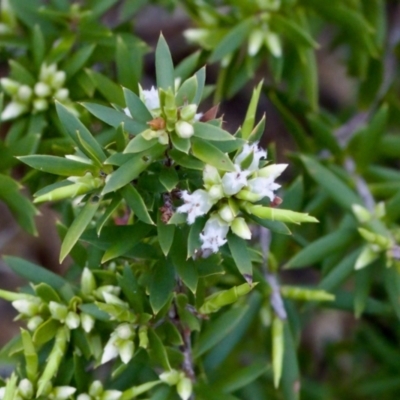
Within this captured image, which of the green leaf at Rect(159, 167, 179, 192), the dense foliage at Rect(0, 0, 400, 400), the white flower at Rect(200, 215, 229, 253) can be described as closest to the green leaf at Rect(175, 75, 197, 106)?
the dense foliage at Rect(0, 0, 400, 400)

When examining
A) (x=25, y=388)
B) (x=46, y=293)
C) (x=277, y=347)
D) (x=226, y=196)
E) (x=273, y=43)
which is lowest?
(x=277, y=347)

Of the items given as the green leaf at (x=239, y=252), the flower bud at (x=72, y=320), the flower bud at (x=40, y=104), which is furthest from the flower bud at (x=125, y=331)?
the flower bud at (x=40, y=104)

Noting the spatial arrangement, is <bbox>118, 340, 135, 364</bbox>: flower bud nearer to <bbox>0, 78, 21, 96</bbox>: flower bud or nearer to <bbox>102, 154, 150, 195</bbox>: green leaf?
<bbox>102, 154, 150, 195</bbox>: green leaf

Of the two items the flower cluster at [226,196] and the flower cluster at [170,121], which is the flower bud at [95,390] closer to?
the flower cluster at [226,196]

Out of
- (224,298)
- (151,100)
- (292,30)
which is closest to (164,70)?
(151,100)

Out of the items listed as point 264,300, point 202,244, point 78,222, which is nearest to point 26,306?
point 78,222

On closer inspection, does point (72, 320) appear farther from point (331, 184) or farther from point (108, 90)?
point (331, 184)
